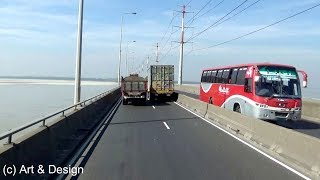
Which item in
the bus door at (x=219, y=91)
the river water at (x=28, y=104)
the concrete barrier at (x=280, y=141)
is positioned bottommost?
the river water at (x=28, y=104)

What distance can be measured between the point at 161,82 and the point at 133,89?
523 cm

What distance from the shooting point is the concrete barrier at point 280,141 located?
11.2 meters

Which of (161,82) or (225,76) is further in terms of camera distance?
(161,82)

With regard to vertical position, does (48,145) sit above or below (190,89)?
above

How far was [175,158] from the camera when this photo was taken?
12477 millimetres

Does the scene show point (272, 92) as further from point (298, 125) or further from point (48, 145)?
point (48, 145)

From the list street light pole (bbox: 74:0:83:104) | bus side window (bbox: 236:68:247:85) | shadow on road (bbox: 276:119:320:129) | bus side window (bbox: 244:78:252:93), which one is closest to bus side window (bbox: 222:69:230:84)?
bus side window (bbox: 236:68:247:85)

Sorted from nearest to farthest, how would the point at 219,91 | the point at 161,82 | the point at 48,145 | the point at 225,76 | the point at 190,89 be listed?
the point at 48,145 → the point at 225,76 → the point at 219,91 → the point at 161,82 → the point at 190,89

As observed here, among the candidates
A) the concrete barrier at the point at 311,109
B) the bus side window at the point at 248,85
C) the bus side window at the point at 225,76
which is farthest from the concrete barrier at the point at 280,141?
the concrete barrier at the point at 311,109

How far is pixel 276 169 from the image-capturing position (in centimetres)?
1115

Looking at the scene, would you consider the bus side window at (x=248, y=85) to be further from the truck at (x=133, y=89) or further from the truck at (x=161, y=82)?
the truck at (x=161, y=82)

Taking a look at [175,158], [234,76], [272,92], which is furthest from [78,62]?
[175,158]

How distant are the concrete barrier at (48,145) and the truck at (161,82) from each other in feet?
86.6

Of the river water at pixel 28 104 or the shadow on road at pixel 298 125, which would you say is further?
the river water at pixel 28 104
